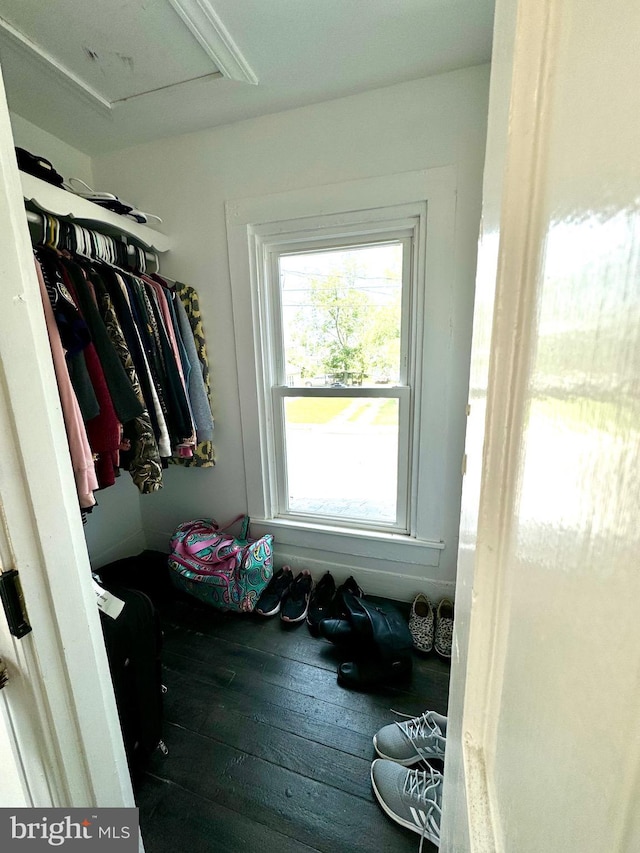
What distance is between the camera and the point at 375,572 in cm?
168

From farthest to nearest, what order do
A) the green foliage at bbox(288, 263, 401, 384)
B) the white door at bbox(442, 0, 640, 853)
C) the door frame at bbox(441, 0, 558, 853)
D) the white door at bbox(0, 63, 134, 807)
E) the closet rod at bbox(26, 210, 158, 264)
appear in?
1. the green foliage at bbox(288, 263, 401, 384)
2. the closet rod at bbox(26, 210, 158, 264)
3. the white door at bbox(0, 63, 134, 807)
4. the door frame at bbox(441, 0, 558, 853)
5. the white door at bbox(442, 0, 640, 853)

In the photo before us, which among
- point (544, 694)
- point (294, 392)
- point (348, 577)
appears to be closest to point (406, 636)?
point (348, 577)

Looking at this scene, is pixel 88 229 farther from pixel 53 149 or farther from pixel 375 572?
pixel 375 572

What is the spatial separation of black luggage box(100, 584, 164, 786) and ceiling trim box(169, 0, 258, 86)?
174 centimetres

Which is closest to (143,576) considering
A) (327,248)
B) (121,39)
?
(327,248)

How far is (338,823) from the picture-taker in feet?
2.91

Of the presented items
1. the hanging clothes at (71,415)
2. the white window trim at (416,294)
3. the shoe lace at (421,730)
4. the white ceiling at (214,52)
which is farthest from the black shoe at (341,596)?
the white ceiling at (214,52)

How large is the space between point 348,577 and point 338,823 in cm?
89

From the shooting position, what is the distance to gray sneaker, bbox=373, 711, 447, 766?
1000 millimetres

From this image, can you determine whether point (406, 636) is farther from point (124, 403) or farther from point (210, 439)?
point (124, 403)

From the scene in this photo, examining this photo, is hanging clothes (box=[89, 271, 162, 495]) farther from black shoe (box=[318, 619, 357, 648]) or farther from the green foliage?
black shoe (box=[318, 619, 357, 648])

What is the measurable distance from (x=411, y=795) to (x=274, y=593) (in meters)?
0.92

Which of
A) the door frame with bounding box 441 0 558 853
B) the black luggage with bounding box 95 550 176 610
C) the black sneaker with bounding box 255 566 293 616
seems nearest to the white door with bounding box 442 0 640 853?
the door frame with bounding box 441 0 558 853

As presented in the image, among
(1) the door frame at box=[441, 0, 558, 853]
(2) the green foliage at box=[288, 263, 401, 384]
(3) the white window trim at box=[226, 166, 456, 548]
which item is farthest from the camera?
(2) the green foliage at box=[288, 263, 401, 384]
